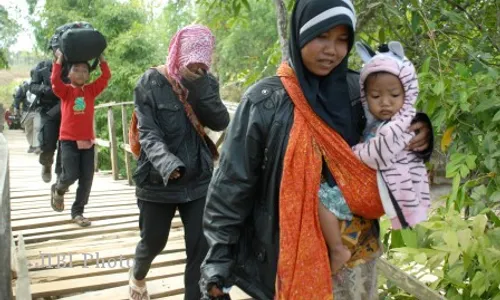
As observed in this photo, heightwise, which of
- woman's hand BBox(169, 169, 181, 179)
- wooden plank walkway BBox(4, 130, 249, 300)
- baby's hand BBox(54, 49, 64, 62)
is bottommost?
wooden plank walkway BBox(4, 130, 249, 300)

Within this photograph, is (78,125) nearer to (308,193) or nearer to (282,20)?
(282,20)

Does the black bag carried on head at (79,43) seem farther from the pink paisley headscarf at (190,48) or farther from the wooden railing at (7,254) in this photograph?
the pink paisley headscarf at (190,48)

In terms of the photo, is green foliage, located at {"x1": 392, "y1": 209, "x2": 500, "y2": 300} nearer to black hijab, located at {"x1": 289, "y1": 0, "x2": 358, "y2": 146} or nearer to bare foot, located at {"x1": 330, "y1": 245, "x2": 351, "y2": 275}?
bare foot, located at {"x1": 330, "y1": 245, "x2": 351, "y2": 275}

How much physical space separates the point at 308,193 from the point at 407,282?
1.16 meters

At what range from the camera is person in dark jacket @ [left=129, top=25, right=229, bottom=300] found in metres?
2.76

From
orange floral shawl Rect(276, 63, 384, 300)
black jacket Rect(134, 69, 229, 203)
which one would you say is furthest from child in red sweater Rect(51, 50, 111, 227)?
orange floral shawl Rect(276, 63, 384, 300)

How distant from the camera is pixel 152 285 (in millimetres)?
3664

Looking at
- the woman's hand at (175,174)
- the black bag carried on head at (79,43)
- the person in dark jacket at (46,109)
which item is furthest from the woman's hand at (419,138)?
the person in dark jacket at (46,109)

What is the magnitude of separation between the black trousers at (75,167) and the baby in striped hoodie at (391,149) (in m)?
3.40

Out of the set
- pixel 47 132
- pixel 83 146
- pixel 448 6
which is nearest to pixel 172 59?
pixel 448 6

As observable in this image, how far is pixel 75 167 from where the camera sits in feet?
15.4

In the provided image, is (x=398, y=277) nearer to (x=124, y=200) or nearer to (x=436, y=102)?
(x=436, y=102)

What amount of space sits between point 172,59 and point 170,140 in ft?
1.31

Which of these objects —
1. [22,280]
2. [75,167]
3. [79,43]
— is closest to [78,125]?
[75,167]
